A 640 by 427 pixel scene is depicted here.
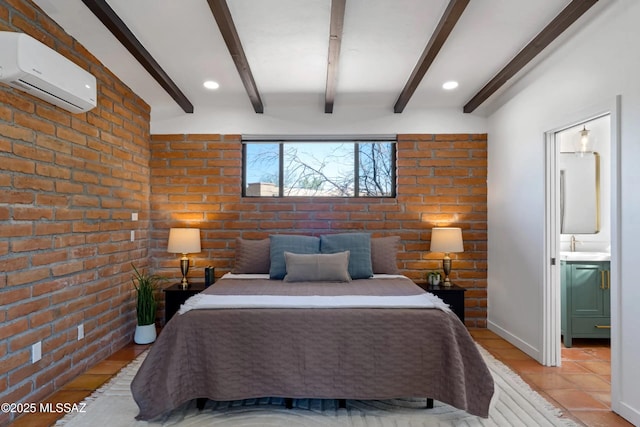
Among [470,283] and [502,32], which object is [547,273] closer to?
[470,283]

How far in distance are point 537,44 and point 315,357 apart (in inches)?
105

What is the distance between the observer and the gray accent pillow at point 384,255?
372cm

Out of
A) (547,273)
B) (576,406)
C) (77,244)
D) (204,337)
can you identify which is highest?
(77,244)

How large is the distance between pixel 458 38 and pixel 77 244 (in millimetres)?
3194

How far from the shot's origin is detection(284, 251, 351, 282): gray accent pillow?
10.7 feet

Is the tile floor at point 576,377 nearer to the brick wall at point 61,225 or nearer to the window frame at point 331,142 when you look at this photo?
the window frame at point 331,142

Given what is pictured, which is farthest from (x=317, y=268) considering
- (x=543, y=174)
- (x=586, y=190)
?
(x=586, y=190)

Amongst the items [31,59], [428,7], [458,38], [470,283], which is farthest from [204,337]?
[470,283]

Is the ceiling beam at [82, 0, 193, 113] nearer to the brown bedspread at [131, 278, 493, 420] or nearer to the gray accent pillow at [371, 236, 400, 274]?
the brown bedspread at [131, 278, 493, 420]

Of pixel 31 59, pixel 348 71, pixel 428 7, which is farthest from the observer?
pixel 348 71

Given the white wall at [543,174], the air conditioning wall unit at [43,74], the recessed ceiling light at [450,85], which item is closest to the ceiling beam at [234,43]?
the air conditioning wall unit at [43,74]

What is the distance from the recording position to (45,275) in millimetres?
2482

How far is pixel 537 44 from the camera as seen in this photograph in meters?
2.74

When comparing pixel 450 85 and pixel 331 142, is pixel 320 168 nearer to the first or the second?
pixel 331 142
